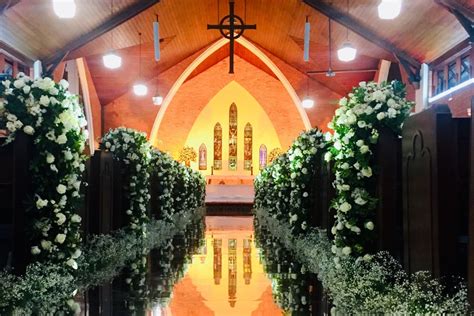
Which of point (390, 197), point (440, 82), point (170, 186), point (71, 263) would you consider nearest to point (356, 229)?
point (390, 197)

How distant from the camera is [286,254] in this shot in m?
8.69

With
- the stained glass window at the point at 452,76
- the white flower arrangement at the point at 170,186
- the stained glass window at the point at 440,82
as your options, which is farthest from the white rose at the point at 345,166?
the stained glass window at the point at 440,82

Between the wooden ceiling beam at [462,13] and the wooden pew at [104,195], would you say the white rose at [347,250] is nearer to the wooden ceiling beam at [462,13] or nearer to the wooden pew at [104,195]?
the wooden pew at [104,195]

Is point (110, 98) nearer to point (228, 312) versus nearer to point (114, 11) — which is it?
point (114, 11)

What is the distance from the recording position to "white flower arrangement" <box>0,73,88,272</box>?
5613 millimetres

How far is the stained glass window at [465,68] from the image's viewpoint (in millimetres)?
15857

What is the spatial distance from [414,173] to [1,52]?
43.9ft

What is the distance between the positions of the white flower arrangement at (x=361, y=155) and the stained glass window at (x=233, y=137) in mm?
29098

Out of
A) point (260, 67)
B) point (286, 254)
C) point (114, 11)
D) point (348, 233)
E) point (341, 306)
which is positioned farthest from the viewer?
point (260, 67)

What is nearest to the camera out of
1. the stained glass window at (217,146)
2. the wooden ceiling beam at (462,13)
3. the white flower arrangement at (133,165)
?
the white flower arrangement at (133,165)

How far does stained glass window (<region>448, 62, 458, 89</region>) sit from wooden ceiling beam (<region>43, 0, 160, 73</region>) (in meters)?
8.31

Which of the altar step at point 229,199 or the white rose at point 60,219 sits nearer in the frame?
the white rose at point 60,219

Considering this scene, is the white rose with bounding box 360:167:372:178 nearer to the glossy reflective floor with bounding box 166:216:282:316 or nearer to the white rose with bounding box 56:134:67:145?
the glossy reflective floor with bounding box 166:216:282:316

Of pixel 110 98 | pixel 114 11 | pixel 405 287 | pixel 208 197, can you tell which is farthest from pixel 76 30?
pixel 405 287
